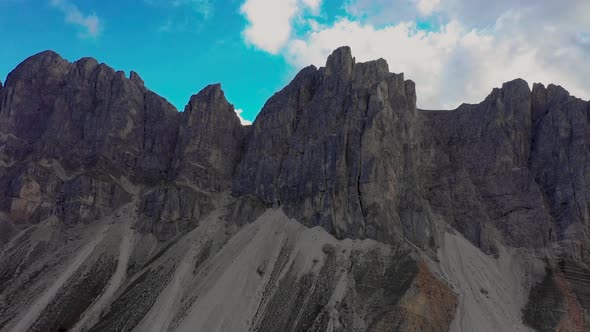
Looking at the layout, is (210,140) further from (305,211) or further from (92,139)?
(305,211)

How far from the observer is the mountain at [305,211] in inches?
2948

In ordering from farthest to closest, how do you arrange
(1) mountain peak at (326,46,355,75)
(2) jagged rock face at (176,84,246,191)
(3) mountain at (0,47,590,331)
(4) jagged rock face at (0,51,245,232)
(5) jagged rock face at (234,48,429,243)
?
(2) jagged rock face at (176,84,246,191), (1) mountain peak at (326,46,355,75), (4) jagged rock face at (0,51,245,232), (5) jagged rock face at (234,48,429,243), (3) mountain at (0,47,590,331)

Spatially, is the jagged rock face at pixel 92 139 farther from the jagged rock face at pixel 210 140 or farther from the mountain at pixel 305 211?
the mountain at pixel 305 211

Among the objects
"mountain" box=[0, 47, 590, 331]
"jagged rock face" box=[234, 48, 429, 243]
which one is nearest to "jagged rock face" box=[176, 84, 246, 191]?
"mountain" box=[0, 47, 590, 331]

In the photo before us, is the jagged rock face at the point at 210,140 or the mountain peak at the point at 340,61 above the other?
the mountain peak at the point at 340,61

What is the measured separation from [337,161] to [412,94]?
23.6 metres

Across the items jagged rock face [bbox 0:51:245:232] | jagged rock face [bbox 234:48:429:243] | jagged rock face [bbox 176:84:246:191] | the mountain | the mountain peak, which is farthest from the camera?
jagged rock face [bbox 176:84:246:191]

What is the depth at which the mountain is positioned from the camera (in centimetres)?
7488

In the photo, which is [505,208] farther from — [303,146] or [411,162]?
[303,146]

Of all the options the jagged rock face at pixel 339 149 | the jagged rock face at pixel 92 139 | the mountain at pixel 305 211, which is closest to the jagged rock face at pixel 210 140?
the jagged rock face at pixel 92 139

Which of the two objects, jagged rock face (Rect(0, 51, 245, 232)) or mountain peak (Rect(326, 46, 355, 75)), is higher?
mountain peak (Rect(326, 46, 355, 75))

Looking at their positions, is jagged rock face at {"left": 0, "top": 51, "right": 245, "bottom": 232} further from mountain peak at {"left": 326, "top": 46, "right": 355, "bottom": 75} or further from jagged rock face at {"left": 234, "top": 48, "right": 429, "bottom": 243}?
mountain peak at {"left": 326, "top": 46, "right": 355, "bottom": 75}

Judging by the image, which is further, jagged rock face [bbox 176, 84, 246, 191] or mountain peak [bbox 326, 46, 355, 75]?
jagged rock face [bbox 176, 84, 246, 191]

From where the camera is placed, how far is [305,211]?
9188 cm
